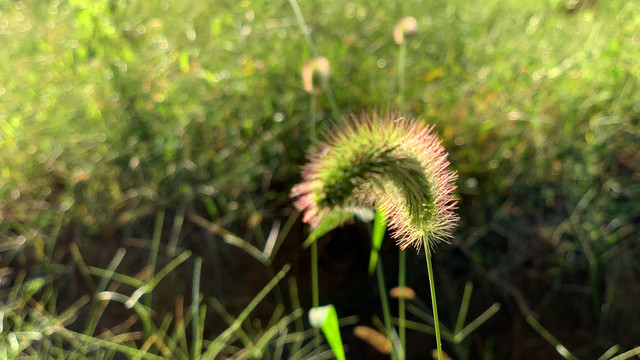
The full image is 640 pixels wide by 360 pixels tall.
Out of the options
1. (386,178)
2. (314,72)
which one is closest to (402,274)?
(314,72)

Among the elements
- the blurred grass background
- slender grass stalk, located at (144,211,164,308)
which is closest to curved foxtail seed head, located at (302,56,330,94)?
the blurred grass background

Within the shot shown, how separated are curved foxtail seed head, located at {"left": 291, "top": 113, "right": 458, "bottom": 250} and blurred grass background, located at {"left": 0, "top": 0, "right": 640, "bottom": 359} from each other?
927mm

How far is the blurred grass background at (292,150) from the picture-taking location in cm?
166

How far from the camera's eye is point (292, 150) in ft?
6.33

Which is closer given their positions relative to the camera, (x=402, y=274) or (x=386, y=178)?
(x=386, y=178)

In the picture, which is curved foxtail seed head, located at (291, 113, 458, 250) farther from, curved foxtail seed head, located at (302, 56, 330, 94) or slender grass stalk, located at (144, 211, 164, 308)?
slender grass stalk, located at (144, 211, 164, 308)

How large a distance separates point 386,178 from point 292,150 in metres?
1.16

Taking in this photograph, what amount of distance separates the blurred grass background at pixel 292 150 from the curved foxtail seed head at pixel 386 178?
3.04 ft

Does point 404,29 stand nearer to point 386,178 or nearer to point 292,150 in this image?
point 292,150

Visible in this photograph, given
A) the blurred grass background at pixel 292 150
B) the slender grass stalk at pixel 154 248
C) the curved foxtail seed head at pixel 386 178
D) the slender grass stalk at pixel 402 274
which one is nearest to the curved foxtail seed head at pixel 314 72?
the slender grass stalk at pixel 402 274

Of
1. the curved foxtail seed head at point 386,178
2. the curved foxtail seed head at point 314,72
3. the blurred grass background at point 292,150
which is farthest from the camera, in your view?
the blurred grass background at point 292,150

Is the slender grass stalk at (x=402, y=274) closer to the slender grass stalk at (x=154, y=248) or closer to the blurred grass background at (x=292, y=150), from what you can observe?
the blurred grass background at (x=292, y=150)

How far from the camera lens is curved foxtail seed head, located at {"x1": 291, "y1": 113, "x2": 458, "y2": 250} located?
772 mm

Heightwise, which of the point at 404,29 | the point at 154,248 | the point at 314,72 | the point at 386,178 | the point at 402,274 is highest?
the point at 404,29
